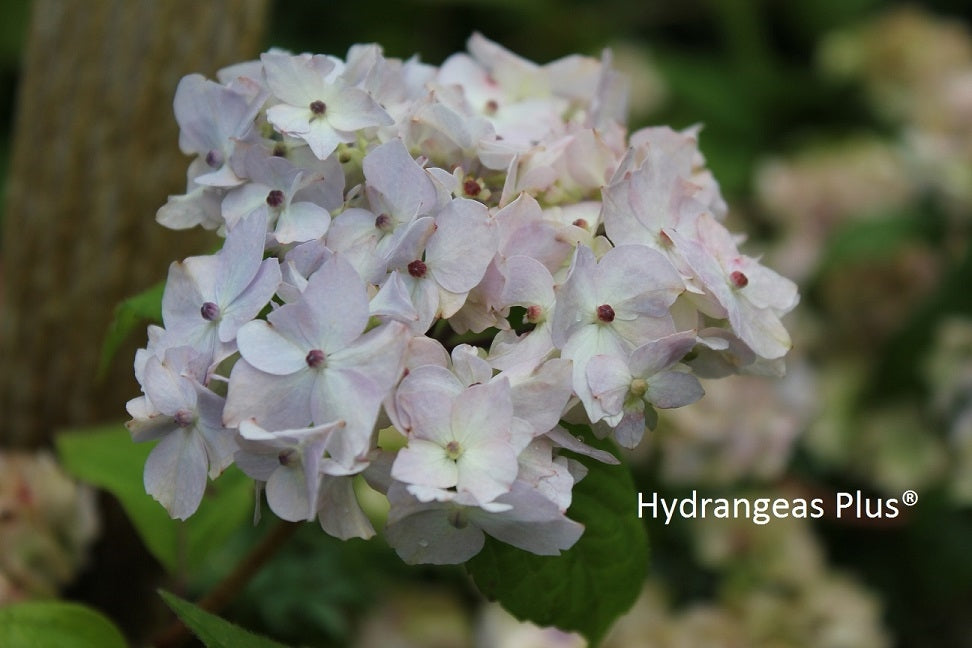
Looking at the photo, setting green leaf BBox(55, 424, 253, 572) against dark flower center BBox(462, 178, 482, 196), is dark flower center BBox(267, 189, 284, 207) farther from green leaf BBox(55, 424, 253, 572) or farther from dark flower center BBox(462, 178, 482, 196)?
green leaf BBox(55, 424, 253, 572)

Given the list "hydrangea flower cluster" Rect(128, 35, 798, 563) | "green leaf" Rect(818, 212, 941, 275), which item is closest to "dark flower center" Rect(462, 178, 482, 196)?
"hydrangea flower cluster" Rect(128, 35, 798, 563)

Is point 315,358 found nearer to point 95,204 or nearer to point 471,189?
point 471,189

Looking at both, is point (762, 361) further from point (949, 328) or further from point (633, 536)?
point (949, 328)

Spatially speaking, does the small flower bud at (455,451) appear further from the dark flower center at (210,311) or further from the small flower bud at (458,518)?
the dark flower center at (210,311)

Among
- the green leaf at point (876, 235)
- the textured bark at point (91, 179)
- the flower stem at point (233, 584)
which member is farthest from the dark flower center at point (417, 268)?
the green leaf at point (876, 235)

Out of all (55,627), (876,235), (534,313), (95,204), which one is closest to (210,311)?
(534,313)

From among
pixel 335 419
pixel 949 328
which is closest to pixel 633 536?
pixel 335 419
